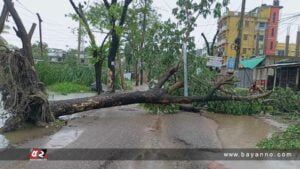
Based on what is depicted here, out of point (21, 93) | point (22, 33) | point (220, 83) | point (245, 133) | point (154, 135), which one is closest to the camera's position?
point (154, 135)

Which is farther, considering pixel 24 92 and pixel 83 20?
pixel 83 20

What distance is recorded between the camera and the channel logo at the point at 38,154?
6.49 metres

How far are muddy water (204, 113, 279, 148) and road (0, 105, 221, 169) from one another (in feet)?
0.98

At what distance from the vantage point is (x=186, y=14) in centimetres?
1877

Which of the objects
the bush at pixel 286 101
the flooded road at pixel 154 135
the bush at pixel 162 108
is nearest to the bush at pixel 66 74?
the bush at pixel 162 108

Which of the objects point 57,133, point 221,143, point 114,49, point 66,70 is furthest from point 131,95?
point 66,70

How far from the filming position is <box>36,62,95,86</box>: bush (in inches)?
1190

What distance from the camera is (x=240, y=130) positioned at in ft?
34.6

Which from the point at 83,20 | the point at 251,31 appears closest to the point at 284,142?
the point at 83,20

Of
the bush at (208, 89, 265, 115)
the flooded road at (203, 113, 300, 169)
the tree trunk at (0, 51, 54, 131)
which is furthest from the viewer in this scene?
the bush at (208, 89, 265, 115)

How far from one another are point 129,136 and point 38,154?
2.46 meters

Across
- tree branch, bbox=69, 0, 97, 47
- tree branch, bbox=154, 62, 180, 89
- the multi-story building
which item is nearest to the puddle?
tree branch, bbox=154, 62, 180, 89

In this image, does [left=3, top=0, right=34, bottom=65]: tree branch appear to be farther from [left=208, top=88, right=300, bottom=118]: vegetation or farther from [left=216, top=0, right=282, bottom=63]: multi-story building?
[left=216, top=0, right=282, bottom=63]: multi-story building

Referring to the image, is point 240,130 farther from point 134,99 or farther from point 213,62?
point 213,62
